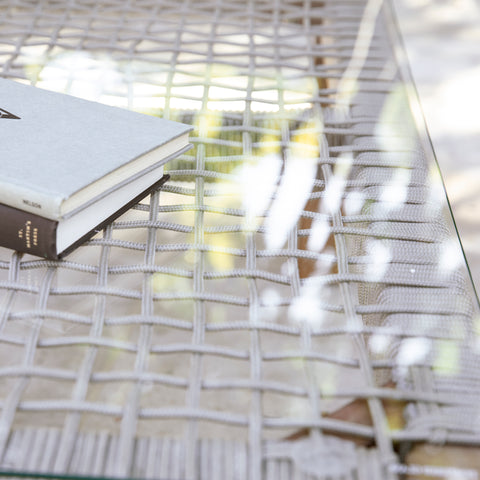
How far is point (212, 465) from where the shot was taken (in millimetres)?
339

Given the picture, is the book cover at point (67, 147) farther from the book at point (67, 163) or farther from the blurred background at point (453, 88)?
the blurred background at point (453, 88)

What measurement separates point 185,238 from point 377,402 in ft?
0.82

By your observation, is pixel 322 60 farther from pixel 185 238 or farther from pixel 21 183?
pixel 21 183

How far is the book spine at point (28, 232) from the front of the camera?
0.44 metres

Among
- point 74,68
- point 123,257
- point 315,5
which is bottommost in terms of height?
point 123,257

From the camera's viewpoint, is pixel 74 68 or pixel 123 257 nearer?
pixel 123 257

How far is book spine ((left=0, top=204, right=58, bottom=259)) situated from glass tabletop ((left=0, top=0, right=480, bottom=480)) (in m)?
0.03

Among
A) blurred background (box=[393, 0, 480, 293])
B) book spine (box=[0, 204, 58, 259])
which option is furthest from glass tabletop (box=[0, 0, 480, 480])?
blurred background (box=[393, 0, 480, 293])

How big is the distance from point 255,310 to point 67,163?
0.22m

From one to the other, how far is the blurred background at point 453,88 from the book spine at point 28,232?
797mm

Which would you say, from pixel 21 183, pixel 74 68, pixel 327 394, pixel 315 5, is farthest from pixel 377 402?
pixel 315 5

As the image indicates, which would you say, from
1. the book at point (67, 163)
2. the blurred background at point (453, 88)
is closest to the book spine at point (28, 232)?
the book at point (67, 163)

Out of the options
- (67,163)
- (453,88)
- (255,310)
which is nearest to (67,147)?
(67,163)

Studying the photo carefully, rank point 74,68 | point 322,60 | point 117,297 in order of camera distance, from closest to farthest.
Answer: point 117,297, point 74,68, point 322,60
